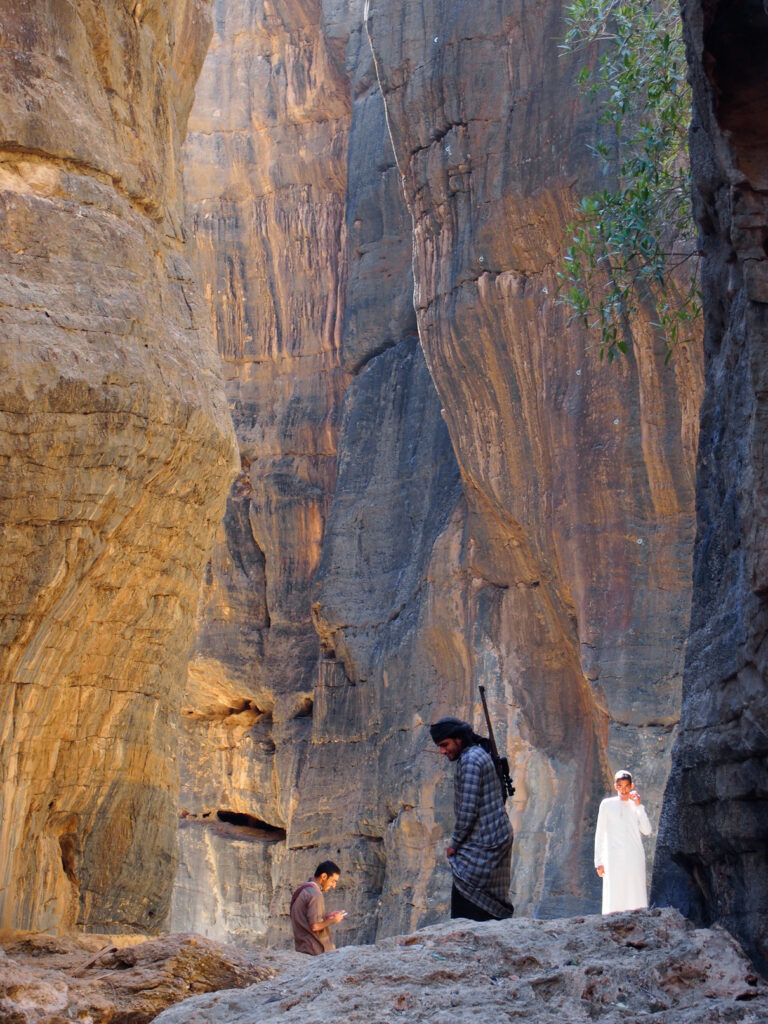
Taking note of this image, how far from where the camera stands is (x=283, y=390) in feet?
82.1

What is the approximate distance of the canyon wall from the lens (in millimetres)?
14484

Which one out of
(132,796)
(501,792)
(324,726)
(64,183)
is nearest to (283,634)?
(324,726)

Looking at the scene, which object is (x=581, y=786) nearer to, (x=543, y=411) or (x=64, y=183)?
(x=543, y=411)

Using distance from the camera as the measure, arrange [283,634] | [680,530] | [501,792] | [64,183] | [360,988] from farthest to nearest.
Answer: [283,634] < [680,530] < [64,183] < [501,792] < [360,988]

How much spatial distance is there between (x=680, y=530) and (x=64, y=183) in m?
8.32

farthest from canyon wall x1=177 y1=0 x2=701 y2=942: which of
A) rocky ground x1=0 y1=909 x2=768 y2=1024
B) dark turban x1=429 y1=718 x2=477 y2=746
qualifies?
rocky ground x1=0 y1=909 x2=768 y2=1024

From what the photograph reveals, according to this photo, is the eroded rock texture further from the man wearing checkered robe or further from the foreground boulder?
the foreground boulder

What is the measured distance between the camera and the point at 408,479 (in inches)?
813

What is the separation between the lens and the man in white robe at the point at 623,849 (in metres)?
9.18

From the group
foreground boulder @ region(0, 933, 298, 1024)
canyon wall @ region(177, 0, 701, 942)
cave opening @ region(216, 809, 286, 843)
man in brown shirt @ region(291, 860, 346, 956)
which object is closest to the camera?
foreground boulder @ region(0, 933, 298, 1024)

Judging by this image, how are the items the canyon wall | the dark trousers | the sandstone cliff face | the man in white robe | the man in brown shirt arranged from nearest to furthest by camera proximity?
the dark trousers
the man in brown shirt
the sandstone cliff face
the man in white robe
the canyon wall

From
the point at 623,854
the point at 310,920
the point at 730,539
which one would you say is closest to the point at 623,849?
the point at 623,854

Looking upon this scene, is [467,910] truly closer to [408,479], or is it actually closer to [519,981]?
[519,981]

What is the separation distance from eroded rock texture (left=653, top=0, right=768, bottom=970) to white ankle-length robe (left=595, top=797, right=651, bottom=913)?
12.8ft
